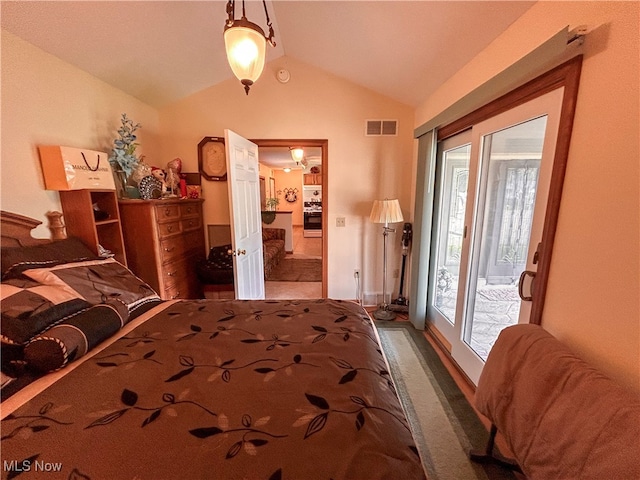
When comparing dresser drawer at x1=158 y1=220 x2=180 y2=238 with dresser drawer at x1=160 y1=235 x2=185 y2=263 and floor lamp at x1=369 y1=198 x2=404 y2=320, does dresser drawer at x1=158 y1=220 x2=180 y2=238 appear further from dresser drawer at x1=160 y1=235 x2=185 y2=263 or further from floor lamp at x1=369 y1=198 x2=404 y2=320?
floor lamp at x1=369 y1=198 x2=404 y2=320

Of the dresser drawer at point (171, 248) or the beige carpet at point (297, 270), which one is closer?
the dresser drawer at point (171, 248)

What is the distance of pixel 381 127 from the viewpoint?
2.92 m

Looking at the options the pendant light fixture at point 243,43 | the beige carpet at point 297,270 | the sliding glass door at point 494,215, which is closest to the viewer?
the pendant light fixture at point 243,43

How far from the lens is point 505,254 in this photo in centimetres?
174

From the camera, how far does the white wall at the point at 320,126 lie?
2.86m

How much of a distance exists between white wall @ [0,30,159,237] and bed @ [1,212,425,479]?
0.75 feet

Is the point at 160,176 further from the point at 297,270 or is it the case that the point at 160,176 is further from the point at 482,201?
the point at 482,201

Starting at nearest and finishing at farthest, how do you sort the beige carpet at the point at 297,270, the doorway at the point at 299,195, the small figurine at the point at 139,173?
1. the small figurine at the point at 139,173
2. the doorway at the point at 299,195
3. the beige carpet at the point at 297,270

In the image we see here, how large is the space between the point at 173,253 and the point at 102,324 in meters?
1.46

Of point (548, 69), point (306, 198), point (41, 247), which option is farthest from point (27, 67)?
point (306, 198)

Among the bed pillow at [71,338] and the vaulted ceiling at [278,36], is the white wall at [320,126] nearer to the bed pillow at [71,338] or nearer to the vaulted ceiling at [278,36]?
the vaulted ceiling at [278,36]

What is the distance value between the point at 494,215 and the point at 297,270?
11.5ft

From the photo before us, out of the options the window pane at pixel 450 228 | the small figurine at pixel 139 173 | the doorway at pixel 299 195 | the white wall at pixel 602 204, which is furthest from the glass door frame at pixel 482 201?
the small figurine at pixel 139 173

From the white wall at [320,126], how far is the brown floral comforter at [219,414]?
2.07 metres
